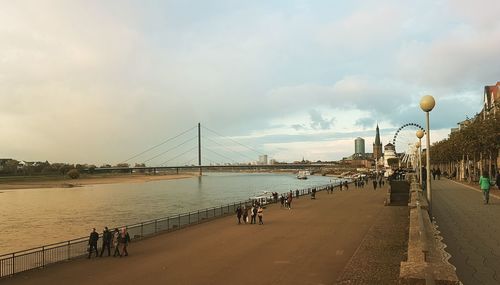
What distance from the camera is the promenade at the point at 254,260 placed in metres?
14.4

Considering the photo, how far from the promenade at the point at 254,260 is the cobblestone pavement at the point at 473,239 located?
174cm

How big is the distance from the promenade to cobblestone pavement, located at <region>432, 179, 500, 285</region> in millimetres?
1737

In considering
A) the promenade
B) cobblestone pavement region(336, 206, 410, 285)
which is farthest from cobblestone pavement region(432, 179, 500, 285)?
the promenade

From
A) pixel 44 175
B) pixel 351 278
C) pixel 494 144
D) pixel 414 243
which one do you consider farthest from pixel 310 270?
pixel 44 175

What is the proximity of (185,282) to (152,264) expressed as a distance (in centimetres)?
428

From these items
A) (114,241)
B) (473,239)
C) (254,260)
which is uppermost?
(473,239)

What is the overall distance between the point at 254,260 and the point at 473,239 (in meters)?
8.04

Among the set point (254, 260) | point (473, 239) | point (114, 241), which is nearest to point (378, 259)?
point (473, 239)

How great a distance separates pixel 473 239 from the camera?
1356 centimetres

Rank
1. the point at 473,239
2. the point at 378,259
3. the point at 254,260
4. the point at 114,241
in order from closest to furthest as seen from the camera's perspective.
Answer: the point at 473,239, the point at 378,259, the point at 254,260, the point at 114,241

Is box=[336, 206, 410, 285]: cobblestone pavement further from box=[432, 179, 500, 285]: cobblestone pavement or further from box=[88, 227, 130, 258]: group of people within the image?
box=[88, 227, 130, 258]: group of people

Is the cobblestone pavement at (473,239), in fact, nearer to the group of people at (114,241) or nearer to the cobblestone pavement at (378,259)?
the cobblestone pavement at (378,259)

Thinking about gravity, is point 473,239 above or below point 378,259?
above

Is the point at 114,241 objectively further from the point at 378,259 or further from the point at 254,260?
the point at 378,259
